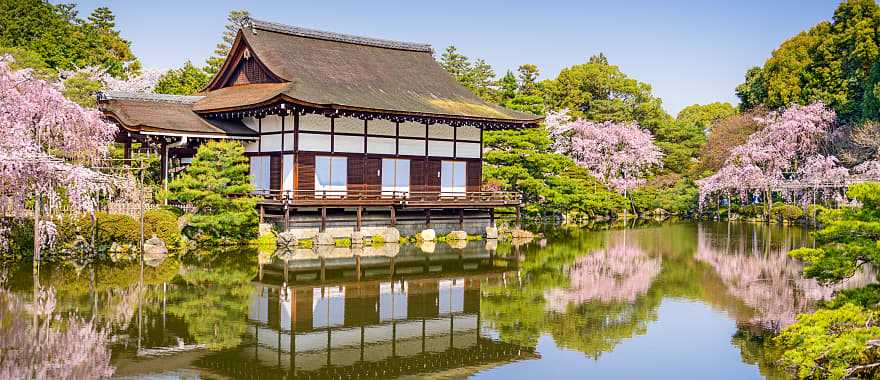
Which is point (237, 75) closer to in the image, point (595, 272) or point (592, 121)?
point (595, 272)

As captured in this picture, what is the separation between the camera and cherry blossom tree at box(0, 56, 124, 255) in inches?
693

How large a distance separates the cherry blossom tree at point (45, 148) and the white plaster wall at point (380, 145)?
26.8ft

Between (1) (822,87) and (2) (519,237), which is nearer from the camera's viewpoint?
(2) (519,237)

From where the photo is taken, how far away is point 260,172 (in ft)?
93.1

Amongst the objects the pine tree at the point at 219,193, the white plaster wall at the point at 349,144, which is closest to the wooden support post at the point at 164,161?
the pine tree at the point at 219,193

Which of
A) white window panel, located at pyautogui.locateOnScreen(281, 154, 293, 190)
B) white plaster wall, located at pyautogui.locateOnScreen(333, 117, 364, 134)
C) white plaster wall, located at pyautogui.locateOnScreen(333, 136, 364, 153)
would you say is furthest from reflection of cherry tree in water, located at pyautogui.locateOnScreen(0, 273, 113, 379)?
white plaster wall, located at pyautogui.locateOnScreen(333, 117, 364, 134)

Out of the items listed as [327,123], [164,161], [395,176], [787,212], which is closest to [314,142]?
[327,123]

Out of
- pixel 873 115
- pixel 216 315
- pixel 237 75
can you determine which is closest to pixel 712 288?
pixel 216 315

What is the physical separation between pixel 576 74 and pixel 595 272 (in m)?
39.4

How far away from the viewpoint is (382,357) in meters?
11.8

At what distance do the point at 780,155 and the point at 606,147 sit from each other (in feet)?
31.4

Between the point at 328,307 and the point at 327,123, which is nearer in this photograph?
the point at 328,307

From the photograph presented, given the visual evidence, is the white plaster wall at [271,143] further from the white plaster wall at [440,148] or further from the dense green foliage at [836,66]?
the dense green foliage at [836,66]

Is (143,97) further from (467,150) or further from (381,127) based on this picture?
(467,150)
